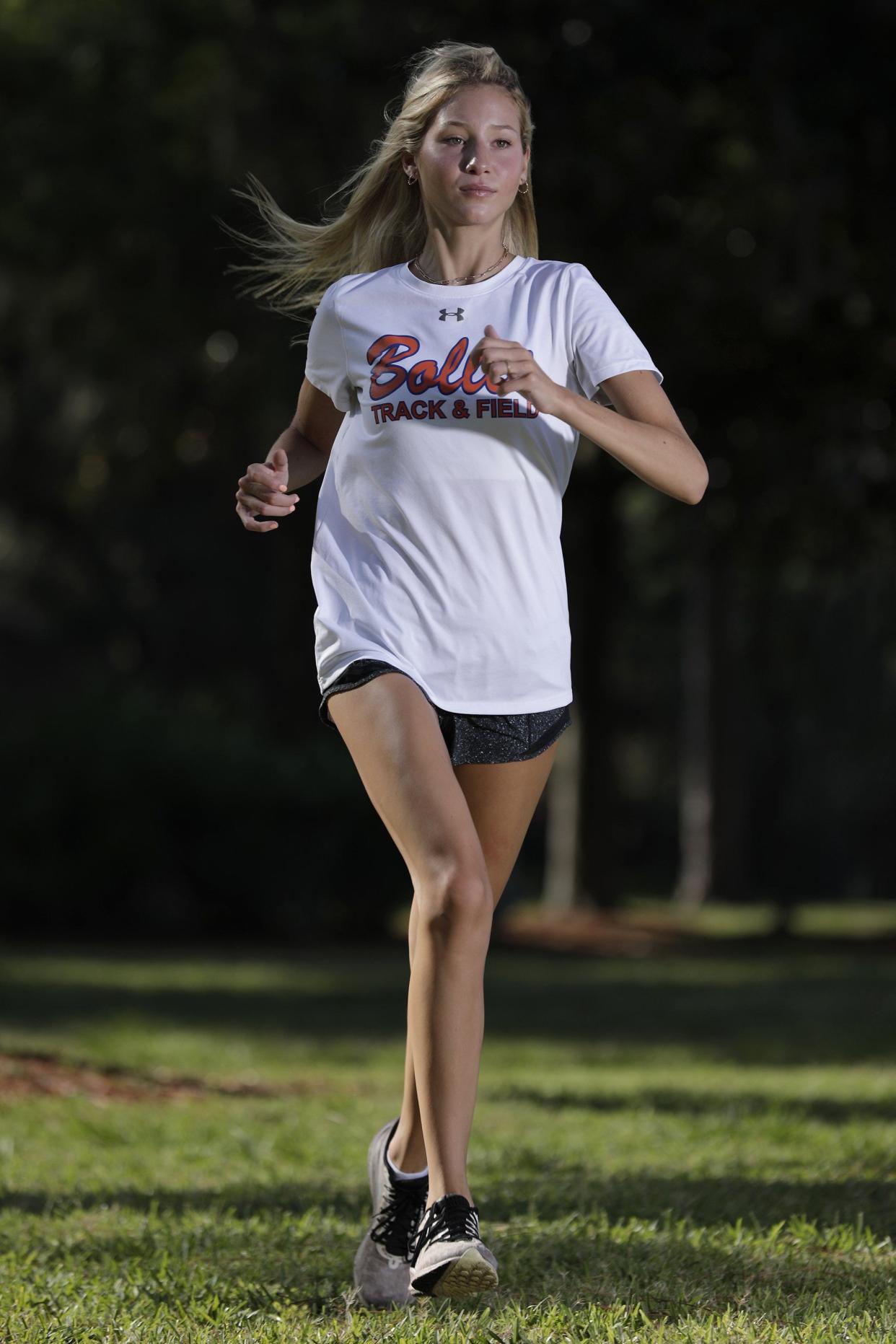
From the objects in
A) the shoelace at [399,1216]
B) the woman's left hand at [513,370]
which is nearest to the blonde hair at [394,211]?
the woman's left hand at [513,370]

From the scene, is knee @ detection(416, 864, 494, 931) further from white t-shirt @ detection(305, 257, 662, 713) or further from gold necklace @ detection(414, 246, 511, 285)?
gold necklace @ detection(414, 246, 511, 285)

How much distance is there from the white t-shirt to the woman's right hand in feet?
0.35

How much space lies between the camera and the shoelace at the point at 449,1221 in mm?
3154

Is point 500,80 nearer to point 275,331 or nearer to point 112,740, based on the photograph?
point 275,331

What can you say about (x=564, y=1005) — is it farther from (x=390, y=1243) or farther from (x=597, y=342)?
(x=597, y=342)

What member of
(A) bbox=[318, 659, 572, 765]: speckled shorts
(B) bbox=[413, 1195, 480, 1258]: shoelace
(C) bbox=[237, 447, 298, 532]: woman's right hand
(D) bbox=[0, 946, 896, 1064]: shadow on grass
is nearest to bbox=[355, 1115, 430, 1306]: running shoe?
(B) bbox=[413, 1195, 480, 1258]: shoelace

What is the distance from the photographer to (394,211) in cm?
387

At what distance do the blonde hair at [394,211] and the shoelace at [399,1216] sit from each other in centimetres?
195

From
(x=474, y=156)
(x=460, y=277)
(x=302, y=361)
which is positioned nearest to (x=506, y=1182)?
(x=460, y=277)

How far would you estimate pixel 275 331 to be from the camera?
15094 millimetres

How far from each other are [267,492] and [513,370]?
0.70 metres

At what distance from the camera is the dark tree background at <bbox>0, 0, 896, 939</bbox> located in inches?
507

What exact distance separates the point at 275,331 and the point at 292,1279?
1219 centimetres

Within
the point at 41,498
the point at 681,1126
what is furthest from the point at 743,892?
the point at 681,1126
